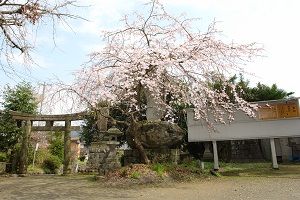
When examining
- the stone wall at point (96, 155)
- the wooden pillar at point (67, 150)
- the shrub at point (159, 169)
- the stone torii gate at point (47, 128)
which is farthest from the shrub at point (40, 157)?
the shrub at point (159, 169)

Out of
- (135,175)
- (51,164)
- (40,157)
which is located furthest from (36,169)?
(135,175)

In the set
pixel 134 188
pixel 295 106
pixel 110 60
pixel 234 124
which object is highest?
pixel 110 60

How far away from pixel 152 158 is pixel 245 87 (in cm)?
822

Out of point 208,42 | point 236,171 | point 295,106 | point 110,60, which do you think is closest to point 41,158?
point 110,60

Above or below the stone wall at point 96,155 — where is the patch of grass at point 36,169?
below

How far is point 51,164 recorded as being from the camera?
1554cm

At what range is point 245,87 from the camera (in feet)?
46.9

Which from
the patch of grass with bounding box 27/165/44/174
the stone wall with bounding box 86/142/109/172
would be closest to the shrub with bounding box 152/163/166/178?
the stone wall with bounding box 86/142/109/172

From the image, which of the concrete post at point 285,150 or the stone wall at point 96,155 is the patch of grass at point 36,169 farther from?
the concrete post at point 285,150

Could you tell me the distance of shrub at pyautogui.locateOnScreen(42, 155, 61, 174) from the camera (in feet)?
50.3

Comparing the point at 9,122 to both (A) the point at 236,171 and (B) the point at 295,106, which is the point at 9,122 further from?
(B) the point at 295,106

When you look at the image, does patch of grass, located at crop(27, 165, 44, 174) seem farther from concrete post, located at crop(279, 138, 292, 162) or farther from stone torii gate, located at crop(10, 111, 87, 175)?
concrete post, located at crop(279, 138, 292, 162)

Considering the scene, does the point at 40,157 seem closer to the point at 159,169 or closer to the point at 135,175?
the point at 135,175

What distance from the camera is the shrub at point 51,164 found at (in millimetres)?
15336
